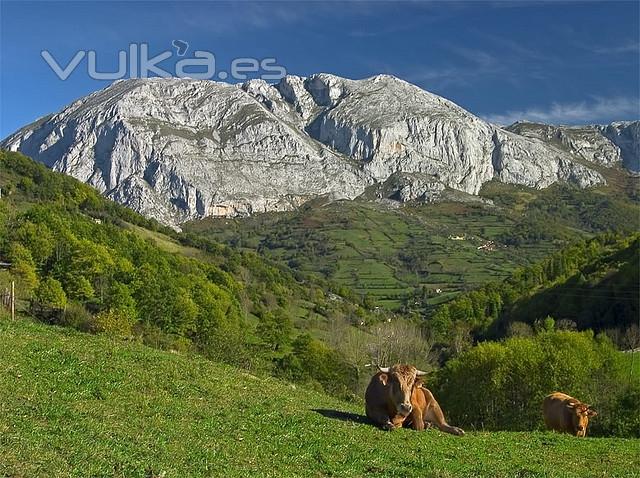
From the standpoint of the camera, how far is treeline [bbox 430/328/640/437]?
146 feet

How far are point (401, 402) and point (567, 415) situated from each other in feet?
37.8

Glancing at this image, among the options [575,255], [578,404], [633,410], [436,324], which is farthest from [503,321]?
[578,404]

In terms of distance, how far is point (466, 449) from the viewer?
17.1m

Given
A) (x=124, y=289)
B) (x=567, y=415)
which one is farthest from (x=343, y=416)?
(x=124, y=289)

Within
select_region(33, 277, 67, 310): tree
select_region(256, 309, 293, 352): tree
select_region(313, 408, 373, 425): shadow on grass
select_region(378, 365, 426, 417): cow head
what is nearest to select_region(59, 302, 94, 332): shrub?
select_region(33, 277, 67, 310): tree

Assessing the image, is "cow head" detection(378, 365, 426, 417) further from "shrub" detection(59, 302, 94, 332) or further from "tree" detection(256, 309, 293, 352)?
"tree" detection(256, 309, 293, 352)

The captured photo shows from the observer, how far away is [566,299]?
381 ft

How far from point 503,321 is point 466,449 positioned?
120998mm

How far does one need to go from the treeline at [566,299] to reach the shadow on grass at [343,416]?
285 feet

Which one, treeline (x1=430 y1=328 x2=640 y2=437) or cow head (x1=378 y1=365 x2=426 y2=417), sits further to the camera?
treeline (x1=430 y1=328 x2=640 y2=437)

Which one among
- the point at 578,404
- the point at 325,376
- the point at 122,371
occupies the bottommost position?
the point at 325,376

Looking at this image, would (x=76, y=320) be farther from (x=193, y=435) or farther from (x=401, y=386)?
(x=193, y=435)

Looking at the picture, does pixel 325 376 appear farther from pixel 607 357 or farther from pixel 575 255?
pixel 575 255

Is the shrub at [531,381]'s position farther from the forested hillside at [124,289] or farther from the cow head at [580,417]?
the forested hillside at [124,289]
